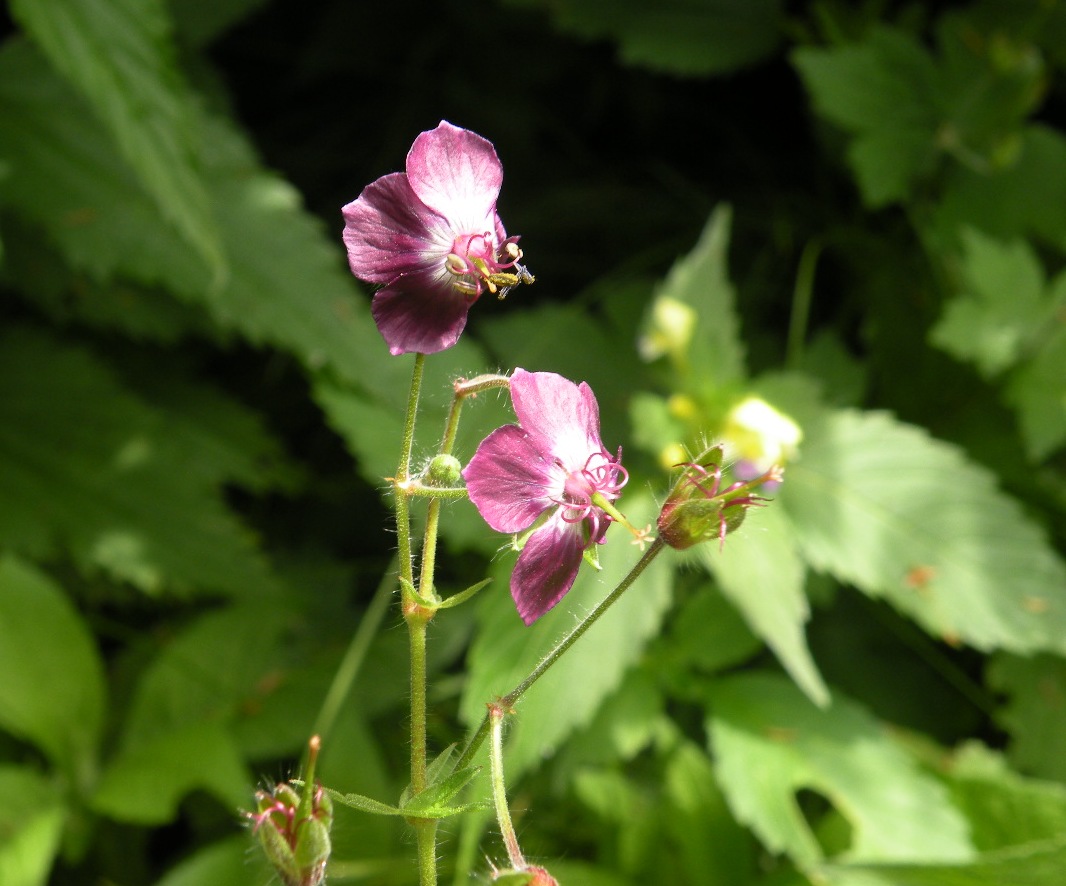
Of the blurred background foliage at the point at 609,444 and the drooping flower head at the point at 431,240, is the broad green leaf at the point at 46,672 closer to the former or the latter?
the blurred background foliage at the point at 609,444

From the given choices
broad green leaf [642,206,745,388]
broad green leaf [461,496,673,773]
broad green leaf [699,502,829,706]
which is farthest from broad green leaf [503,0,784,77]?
broad green leaf [461,496,673,773]

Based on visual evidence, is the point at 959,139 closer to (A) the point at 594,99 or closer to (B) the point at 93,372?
(A) the point at 594,99

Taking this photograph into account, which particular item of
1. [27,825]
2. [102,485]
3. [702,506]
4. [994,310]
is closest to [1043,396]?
[994,310]

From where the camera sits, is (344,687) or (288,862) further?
(344,687)

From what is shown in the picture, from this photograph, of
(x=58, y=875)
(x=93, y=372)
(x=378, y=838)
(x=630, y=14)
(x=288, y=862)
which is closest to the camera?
(x=288, y=862)

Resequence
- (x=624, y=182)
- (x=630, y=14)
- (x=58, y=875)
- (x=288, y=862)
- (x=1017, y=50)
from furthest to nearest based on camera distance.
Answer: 1. (x=624, y=182)
2. (x=630, y=14)
3. (x=1017, y=50)
4. (x=58, y=875)
5. (x=288, y=862)

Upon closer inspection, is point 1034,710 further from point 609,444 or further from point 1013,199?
point 1013,199

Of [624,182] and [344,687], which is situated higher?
[624,182]

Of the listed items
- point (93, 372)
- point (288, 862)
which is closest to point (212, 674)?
point (93, 372)

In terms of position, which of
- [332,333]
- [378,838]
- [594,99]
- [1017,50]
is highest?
[594,99]
